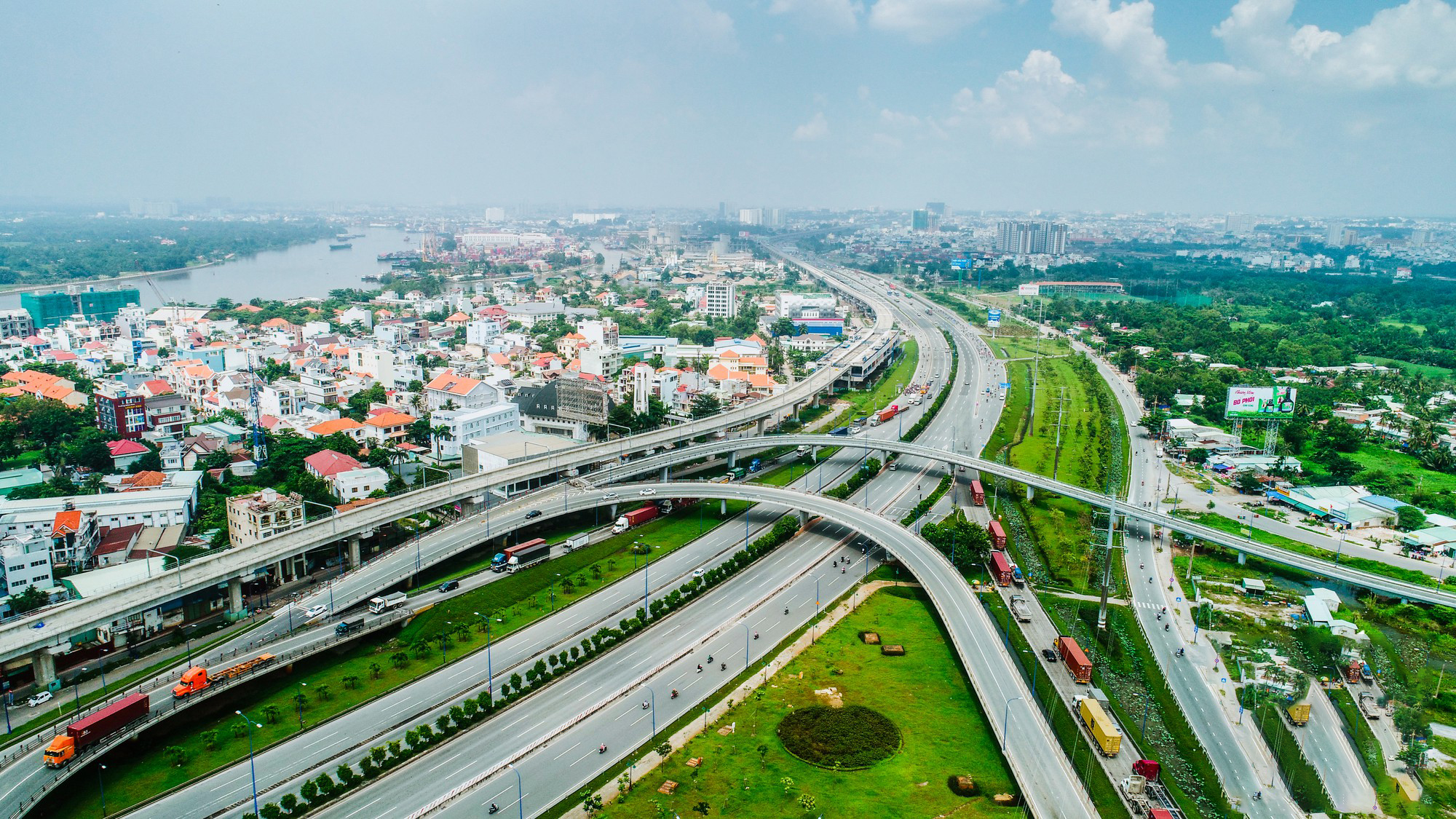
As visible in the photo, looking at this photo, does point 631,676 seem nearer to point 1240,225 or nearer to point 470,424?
point 470,424

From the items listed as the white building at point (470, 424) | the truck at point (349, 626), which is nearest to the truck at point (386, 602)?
the truck at point (349, 626)

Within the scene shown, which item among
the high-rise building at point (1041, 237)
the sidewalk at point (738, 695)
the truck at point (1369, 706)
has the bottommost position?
the sidewalk at point (738, 695)

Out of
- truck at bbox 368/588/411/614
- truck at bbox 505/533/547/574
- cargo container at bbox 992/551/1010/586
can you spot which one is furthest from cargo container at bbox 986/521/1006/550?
truck at bbox 368/588/411/614

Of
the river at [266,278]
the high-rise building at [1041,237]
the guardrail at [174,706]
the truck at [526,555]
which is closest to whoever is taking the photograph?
the guardrail at [174,706]

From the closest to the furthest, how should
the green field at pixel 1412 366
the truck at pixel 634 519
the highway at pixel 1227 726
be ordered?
the highway at pixel 1227 726 < the truck at pixel 634 519 < the green field at pixel 1412 366

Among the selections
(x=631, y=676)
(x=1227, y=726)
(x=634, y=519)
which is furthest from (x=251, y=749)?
A: (x=1227, y=726)

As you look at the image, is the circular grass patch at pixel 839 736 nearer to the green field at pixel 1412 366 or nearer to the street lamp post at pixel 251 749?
the street lamp post at pixel 251 749

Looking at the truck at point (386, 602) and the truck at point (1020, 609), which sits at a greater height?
the truck at point (386, 602)
